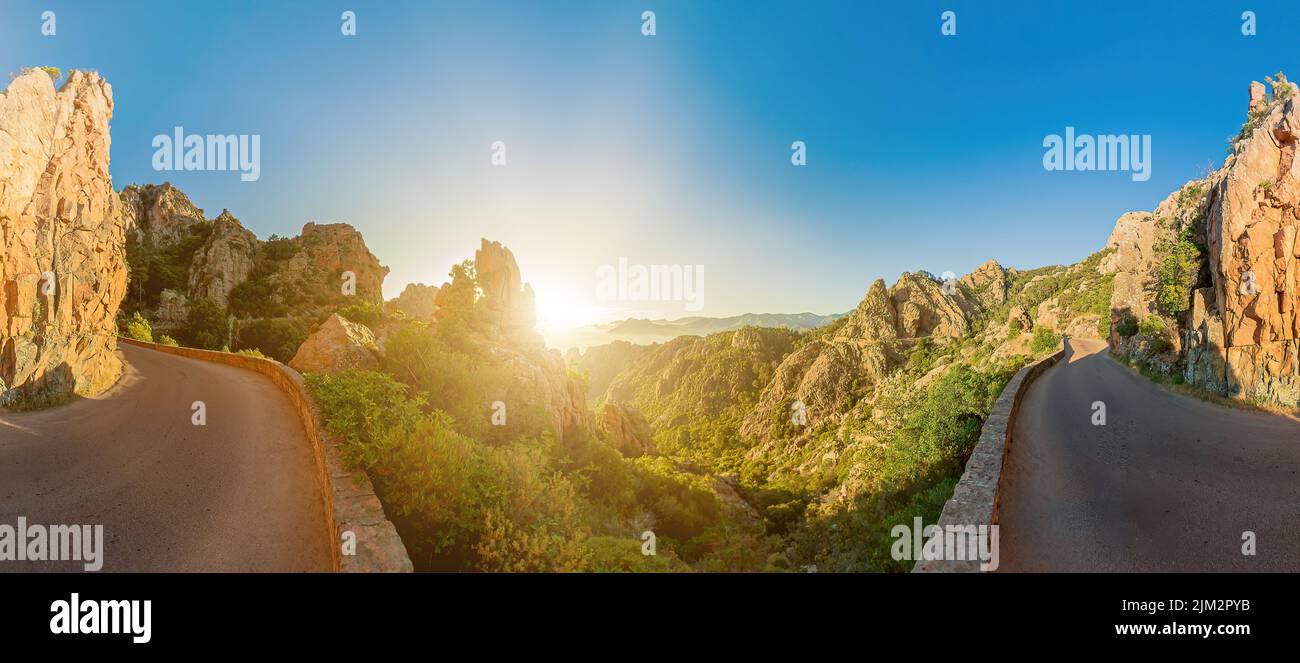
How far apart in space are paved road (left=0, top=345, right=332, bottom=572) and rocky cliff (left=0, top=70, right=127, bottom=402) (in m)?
2.74

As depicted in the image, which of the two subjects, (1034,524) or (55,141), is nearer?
(1034,524)

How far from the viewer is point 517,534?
631 cm

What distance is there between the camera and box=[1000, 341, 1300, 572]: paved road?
6133 mm

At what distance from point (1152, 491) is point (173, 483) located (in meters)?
18.6

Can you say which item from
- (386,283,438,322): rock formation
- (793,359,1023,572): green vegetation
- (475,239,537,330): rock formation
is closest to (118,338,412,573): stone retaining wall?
(793,359,1023,572): green vegetation

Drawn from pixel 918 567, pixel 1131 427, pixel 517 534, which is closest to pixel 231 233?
pixel 517 534

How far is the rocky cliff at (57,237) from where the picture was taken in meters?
13.6

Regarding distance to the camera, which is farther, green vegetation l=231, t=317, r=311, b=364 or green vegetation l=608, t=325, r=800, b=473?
green vegetation l=608, t=325, r=800, b=473

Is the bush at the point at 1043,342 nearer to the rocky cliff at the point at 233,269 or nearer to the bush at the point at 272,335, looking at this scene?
the rocky cliff at the point at 233,269

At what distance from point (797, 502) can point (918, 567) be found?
31158mm

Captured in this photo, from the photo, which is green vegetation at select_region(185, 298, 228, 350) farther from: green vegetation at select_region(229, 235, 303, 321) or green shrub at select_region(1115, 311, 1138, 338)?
green shrub at select_region(1115, 311, 1138, 338)

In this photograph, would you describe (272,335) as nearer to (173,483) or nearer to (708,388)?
(173,483)

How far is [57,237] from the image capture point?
16031mm

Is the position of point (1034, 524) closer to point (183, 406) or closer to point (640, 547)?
point (640, 547)
